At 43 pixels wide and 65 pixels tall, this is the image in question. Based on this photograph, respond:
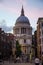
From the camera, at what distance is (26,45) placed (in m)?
147

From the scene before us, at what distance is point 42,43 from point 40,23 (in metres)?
5.54

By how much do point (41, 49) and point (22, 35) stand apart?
2941 inches

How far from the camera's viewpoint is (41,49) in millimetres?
74875

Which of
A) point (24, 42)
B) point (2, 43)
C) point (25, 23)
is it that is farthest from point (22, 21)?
point (2, 43)

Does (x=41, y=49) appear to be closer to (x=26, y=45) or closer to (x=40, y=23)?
(x=40, y=23)

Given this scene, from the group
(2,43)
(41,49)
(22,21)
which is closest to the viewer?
(41,49)

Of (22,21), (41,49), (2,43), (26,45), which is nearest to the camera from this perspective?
(41,49)

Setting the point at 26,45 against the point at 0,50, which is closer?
the point at 0,50

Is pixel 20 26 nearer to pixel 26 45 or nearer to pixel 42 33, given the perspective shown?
pixel 26 45

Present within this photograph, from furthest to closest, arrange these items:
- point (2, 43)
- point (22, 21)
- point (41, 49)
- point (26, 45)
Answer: point (22, 21), point (26, 45), point (2, 43), point (41, 49)

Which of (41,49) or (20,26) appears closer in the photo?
(41,49)

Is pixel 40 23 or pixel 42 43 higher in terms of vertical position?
pixel 40 23

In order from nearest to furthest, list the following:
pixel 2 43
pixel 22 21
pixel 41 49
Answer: pixel 41 49 < pixel 2 43 < pixel 22 21

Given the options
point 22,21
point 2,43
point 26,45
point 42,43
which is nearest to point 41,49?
point 42,43
